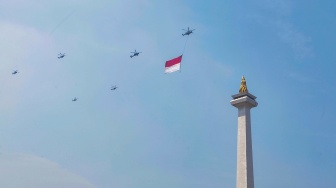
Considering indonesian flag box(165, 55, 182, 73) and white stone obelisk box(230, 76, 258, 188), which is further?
indonesian flag box(165, 55, 182, 73)

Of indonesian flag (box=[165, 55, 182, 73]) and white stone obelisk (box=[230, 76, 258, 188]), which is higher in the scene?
indonesian flag (box=[165, 55, 182, 73])

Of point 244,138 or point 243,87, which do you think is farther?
point 243,87

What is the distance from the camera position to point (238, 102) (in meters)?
28.3

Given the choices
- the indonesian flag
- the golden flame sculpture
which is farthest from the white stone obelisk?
the indonesian flag

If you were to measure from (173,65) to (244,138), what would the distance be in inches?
264

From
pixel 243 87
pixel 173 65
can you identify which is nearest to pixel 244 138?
pixel 243 87

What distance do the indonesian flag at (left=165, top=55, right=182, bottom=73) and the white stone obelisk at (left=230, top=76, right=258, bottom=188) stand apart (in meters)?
4.61

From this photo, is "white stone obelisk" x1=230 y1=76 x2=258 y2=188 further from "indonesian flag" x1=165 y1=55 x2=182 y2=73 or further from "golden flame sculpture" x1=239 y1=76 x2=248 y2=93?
"indonesian flag" x1=165 y1=55 x2=182 y2=73

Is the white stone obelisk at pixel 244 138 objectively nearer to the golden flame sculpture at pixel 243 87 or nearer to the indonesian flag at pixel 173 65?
the golden flame sculpture at pixel 243 87

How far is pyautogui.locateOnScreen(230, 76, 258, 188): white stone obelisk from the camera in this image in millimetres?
26375

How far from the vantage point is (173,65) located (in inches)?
1092

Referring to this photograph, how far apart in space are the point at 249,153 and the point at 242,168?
45.5 inches

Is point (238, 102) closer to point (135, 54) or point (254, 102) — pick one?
point (254, 102)

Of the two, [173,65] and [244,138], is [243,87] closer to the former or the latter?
[244,138]
